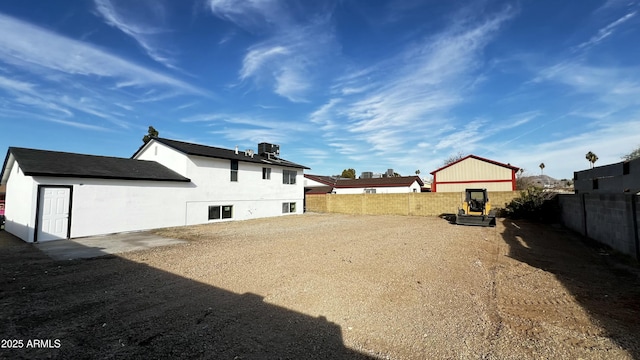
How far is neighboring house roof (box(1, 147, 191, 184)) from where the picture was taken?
1163 cm

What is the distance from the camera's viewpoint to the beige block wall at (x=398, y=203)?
21109 millimetres

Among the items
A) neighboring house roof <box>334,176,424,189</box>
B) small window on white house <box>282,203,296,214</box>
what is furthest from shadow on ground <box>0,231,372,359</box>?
neighboring house roof <box>334,176,424,189</box>

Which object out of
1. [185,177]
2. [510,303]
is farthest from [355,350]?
[185,177]

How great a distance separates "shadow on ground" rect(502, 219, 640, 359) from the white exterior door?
16.5 metres

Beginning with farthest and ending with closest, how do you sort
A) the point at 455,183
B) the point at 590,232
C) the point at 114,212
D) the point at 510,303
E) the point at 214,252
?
the point at 455,183
the point at 114,212
the point at 590,232
the point at 214,252
the point at 510,303

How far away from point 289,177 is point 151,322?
68.7ft

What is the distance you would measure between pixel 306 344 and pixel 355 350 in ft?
1.98

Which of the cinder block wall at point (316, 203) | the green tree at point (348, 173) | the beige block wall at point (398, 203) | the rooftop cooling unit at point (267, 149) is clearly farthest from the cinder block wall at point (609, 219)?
the green tree at point (348, 173)

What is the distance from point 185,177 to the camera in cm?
1703

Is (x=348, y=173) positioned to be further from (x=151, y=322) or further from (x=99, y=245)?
(x=151, y=322)

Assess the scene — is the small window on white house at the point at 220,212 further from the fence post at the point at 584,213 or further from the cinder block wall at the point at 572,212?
the cinder block wall at the point at 572,212

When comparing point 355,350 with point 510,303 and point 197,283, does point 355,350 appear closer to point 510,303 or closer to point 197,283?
point 510,303

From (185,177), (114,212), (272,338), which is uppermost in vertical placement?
(185,177)

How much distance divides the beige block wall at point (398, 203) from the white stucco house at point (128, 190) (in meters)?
6.13
